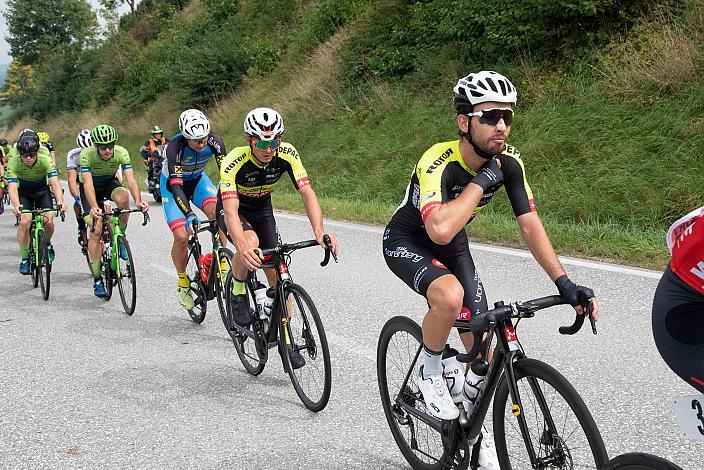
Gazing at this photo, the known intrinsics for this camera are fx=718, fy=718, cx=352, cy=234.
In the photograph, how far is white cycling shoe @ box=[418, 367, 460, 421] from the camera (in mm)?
3363

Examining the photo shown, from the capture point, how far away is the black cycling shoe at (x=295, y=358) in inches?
195

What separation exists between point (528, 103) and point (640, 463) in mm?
12514

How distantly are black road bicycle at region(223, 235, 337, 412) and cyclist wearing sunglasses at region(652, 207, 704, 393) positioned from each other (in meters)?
2.49

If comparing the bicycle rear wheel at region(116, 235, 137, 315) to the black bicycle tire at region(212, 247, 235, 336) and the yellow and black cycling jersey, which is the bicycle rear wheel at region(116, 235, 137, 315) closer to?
the black bicycle tire at region(212, 247, 235, 336)

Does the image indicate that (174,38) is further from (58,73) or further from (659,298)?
(659,298)

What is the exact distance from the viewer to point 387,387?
409cm

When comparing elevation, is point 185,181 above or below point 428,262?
above

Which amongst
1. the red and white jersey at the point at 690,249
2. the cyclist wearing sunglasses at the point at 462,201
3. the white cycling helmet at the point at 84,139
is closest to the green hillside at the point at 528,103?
the white cycling helmet at the point at 84,139

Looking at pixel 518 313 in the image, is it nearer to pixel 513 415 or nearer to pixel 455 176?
pixel 513 415

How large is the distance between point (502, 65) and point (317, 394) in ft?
39.1

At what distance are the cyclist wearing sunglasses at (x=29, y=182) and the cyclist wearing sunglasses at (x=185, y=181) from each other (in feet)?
7.39

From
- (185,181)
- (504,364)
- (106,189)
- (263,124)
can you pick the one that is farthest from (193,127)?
(504,364)

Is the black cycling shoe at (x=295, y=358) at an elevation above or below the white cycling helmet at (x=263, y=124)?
below

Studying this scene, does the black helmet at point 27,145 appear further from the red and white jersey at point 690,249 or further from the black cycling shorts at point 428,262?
the red and white jersey at point 690,249
